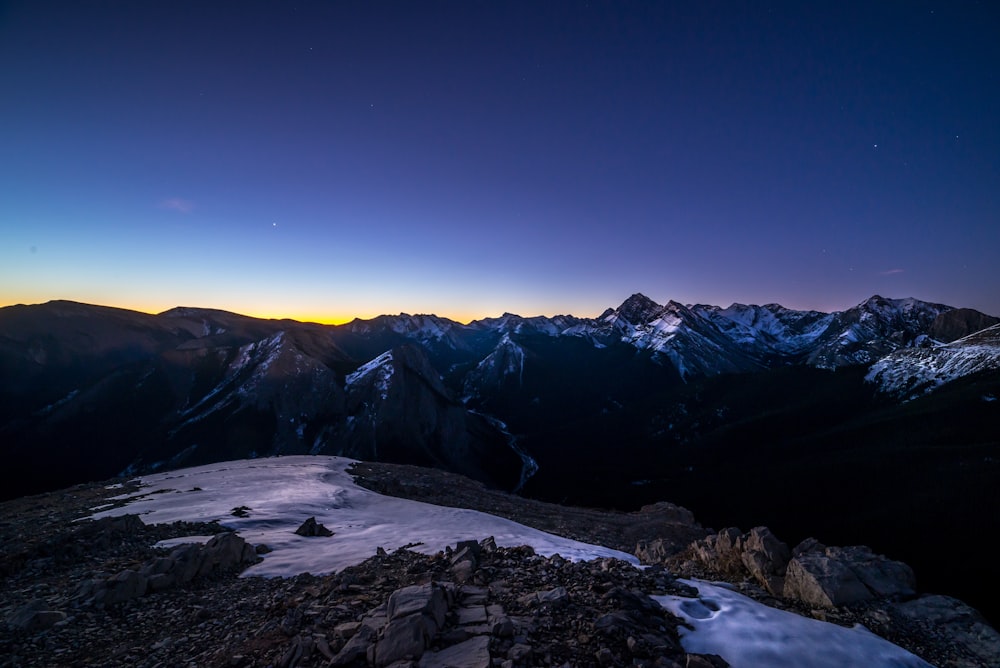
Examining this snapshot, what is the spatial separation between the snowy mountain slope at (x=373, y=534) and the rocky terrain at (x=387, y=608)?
1.18 m

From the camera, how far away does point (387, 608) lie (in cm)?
1000

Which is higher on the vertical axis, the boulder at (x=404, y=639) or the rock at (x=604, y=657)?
the rock at (x=604, y=657)

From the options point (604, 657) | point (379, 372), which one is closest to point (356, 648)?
point (604, 657)

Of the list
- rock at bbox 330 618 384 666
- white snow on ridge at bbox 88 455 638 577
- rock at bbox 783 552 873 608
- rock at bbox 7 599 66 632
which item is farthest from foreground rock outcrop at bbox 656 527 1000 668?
rock at bbox 7 599 66 632

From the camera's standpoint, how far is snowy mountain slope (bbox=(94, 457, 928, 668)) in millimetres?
9797

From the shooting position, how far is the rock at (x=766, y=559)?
17141mm

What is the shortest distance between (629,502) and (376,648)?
154 metres

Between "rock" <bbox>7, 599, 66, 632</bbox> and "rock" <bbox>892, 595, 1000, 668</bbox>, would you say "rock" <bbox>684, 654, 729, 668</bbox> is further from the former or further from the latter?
"rock" <bbox>7, 599, 66, 632</bbox>

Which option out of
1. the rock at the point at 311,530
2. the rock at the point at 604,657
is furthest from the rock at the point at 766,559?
the rock at the point at 311,530

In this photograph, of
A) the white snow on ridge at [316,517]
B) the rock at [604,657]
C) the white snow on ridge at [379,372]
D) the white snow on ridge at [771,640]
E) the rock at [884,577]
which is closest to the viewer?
the rock at [604,657]

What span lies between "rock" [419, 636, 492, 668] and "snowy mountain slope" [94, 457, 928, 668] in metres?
4.60

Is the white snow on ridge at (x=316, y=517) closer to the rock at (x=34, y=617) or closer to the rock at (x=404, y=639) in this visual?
the rock at (x=34, y=617)

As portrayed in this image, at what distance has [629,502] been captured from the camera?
145250 millimetres

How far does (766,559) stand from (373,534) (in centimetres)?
1904
